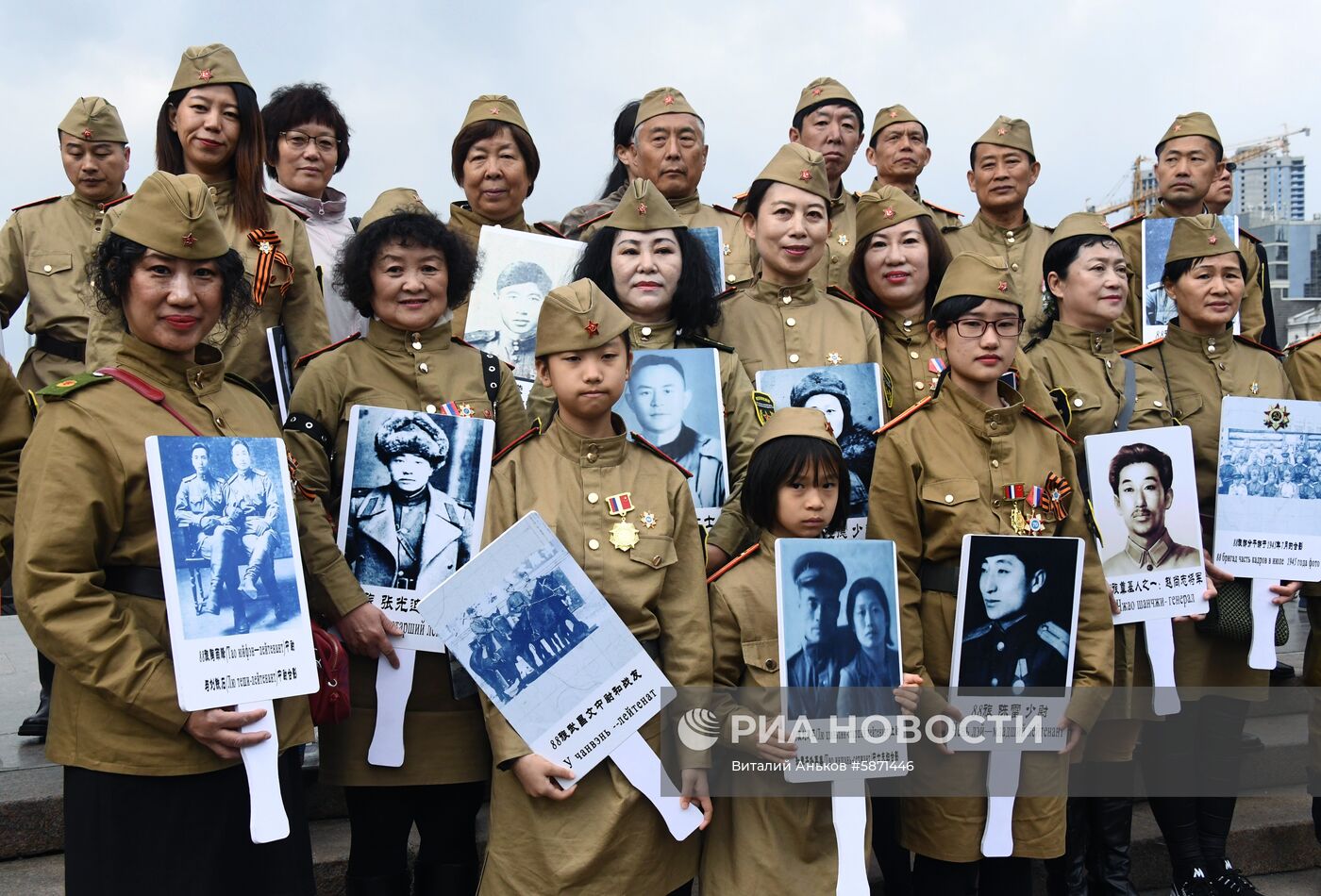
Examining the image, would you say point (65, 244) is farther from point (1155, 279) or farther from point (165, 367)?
point (1155, 279)

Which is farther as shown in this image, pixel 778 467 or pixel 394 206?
pixel 394 206

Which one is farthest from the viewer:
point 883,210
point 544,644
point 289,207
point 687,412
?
point 289,207

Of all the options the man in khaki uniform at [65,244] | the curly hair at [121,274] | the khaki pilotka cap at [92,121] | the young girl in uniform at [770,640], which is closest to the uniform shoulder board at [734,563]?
the young girl in uniform at [770,640]

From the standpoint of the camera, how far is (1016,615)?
3936 mm

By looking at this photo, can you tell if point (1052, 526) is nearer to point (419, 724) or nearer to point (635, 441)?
point (635, 441)

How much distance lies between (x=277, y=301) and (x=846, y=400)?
225 cm

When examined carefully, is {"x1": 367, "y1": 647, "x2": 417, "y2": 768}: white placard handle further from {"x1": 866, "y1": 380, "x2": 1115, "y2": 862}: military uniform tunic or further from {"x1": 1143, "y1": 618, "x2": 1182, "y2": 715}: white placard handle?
{"x1": 1143, "y1": 618, "x2": 1182, "y2": 715}: white placard handle

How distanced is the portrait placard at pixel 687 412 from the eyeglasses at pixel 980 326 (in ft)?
2.84

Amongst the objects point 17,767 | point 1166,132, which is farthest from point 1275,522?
point 17,767

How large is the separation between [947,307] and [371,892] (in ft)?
8.93

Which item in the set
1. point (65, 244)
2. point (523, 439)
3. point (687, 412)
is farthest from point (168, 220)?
point (65, 244)

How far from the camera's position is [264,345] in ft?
15.7

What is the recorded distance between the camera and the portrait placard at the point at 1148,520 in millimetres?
4547

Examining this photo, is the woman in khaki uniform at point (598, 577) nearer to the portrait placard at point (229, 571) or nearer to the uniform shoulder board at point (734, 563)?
the uniform shoulder board at point (734, 563)
